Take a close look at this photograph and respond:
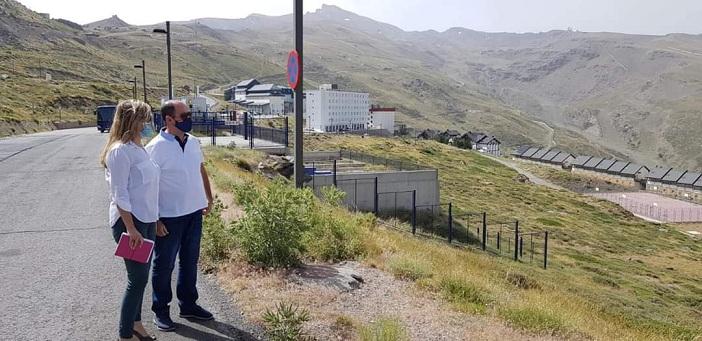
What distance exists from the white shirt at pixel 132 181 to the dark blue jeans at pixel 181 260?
1.73 feet

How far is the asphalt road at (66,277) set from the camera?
496cm

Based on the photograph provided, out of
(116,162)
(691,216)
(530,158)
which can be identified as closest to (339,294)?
(116,162)

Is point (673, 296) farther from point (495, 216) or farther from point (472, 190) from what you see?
point (472, 190)

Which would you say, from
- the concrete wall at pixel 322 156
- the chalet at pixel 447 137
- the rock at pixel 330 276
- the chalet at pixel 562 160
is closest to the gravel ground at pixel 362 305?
the rock at pixel 330 276

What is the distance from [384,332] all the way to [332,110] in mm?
109085

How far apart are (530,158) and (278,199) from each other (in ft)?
383

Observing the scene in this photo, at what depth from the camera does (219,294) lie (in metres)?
5.95

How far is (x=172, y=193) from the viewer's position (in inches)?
191

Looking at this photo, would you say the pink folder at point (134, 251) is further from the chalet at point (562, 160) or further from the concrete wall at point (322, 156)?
the chalet at point (562, 160)

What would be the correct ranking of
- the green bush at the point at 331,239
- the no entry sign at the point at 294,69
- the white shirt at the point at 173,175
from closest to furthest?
the white shirt at the point at 173,175 → the green bush at the point at 331,239 → the no entry sign at the point at 294,69

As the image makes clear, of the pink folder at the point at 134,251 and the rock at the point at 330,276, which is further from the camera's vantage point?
the rock at the point at 330,276

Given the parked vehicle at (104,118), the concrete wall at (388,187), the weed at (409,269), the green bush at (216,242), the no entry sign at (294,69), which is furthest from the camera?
the parked vehicle at (104,118)

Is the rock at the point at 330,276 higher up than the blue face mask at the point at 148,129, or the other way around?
the blue face mask at the point at 148,129

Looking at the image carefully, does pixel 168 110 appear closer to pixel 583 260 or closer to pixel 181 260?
pixel 181 260
